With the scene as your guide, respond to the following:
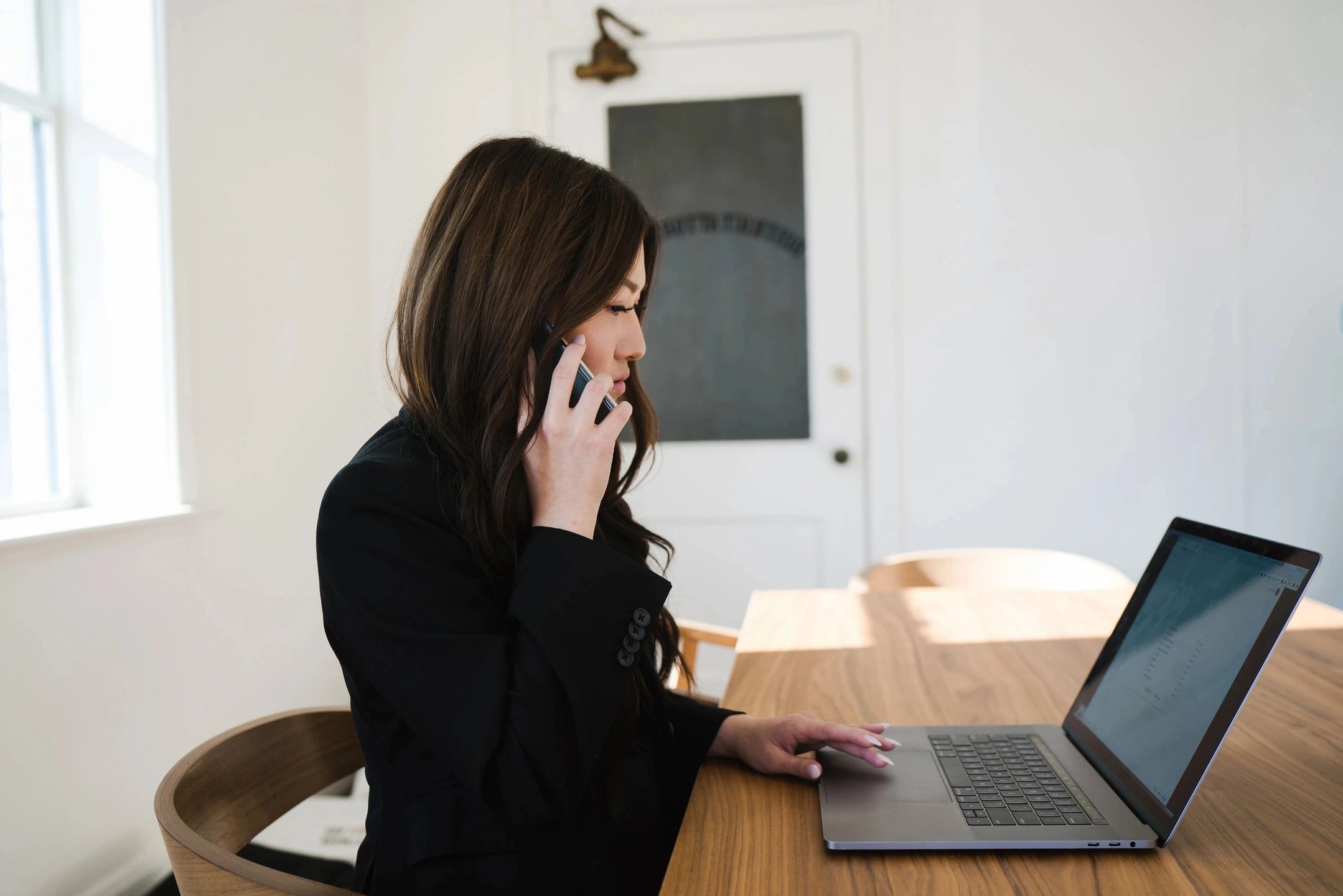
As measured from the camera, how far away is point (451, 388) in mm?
1008

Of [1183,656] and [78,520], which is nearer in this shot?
[1183,656]

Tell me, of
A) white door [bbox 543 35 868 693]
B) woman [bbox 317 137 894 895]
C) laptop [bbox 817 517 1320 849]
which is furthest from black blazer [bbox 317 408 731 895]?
white door [bbox 543 35 868 693]

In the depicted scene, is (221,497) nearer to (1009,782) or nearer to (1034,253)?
(1009,782)

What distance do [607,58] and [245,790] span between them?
305 cm

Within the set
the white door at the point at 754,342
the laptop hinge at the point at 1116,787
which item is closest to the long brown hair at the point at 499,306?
the laptop hinge at the point at 1116,787

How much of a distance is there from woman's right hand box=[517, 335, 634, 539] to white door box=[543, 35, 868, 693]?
2.66m

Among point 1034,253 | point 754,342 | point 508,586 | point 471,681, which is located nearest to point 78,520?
point 508,586

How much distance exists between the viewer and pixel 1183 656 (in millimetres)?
887

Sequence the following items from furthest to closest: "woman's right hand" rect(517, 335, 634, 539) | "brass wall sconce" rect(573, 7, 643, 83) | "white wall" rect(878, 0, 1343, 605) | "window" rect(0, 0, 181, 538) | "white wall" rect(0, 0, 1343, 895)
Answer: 1. "brass wall sconce" rect(573, 7, 643, 83)
2. "white wall" rect(878, 0, 1343, 605)
3. "white wall" rect(0, 0, 1343, 895)
4. "window" rect(0, 0, 181, 538)
5. "woman's right hand" rect(517, 335, 634, 539)

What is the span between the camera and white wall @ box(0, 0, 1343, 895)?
10.7ft

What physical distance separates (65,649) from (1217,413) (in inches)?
137

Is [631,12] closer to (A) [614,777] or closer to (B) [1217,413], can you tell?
(B) [1217,413]

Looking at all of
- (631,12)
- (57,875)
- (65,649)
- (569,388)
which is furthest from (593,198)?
(631,12)

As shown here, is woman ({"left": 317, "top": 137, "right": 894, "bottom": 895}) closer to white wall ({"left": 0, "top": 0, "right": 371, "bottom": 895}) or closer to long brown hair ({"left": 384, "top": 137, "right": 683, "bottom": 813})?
long brown hair ({"left": 384, "top": 137, "right": 683, "bottom": 813})
